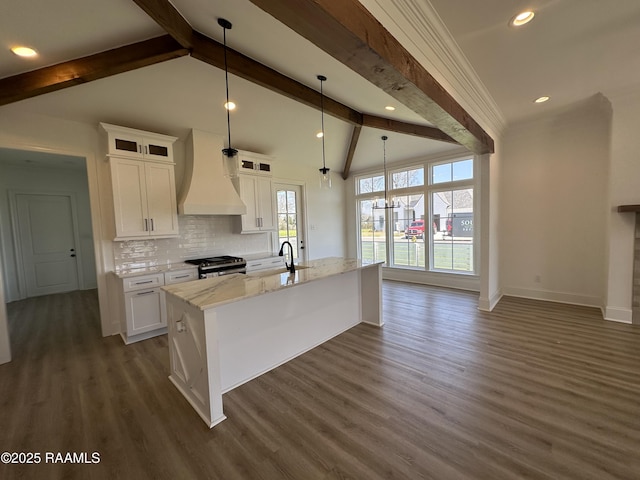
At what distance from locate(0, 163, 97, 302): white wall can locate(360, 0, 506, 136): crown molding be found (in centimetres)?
696

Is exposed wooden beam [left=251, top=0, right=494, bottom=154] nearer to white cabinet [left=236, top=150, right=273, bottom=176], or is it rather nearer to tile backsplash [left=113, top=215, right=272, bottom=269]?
white cabinet [left=236, top=150, right=273, bottom=176]

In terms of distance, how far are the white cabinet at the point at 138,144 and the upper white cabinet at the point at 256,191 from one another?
1164 mm

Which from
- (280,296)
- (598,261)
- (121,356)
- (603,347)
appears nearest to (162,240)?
(121,356)

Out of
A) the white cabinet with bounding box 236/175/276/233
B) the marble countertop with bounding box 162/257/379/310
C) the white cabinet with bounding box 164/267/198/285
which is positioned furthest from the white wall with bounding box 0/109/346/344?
the marble countertop with bounding box 162/257/379/310

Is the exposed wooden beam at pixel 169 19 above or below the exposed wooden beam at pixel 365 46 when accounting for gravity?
above

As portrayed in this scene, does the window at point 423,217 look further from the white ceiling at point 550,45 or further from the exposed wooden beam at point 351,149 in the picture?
the white ceiling at point 550,45

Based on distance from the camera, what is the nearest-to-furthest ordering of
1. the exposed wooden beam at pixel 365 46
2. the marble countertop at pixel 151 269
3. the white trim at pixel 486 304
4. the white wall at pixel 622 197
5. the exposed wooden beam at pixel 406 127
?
the exposed wooden beam at pixel 365 46 → the white wall at pixel 622 197 → the marble countertop at pixel 151 269 → the white trim at pixel 486 304 → the exposed wooden beam at pixel 406 127

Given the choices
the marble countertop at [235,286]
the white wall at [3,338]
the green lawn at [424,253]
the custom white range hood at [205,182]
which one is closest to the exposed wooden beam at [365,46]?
the marble countertop at [235,286]

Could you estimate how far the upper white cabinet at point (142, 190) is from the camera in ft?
11.3

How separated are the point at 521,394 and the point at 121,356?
13.3ft

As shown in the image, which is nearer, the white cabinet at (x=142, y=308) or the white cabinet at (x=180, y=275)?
the white cabinet at (x=142, y=308)

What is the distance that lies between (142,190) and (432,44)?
3807mm

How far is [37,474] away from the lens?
1604 millimetres

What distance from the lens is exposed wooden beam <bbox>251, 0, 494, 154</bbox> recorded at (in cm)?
134
